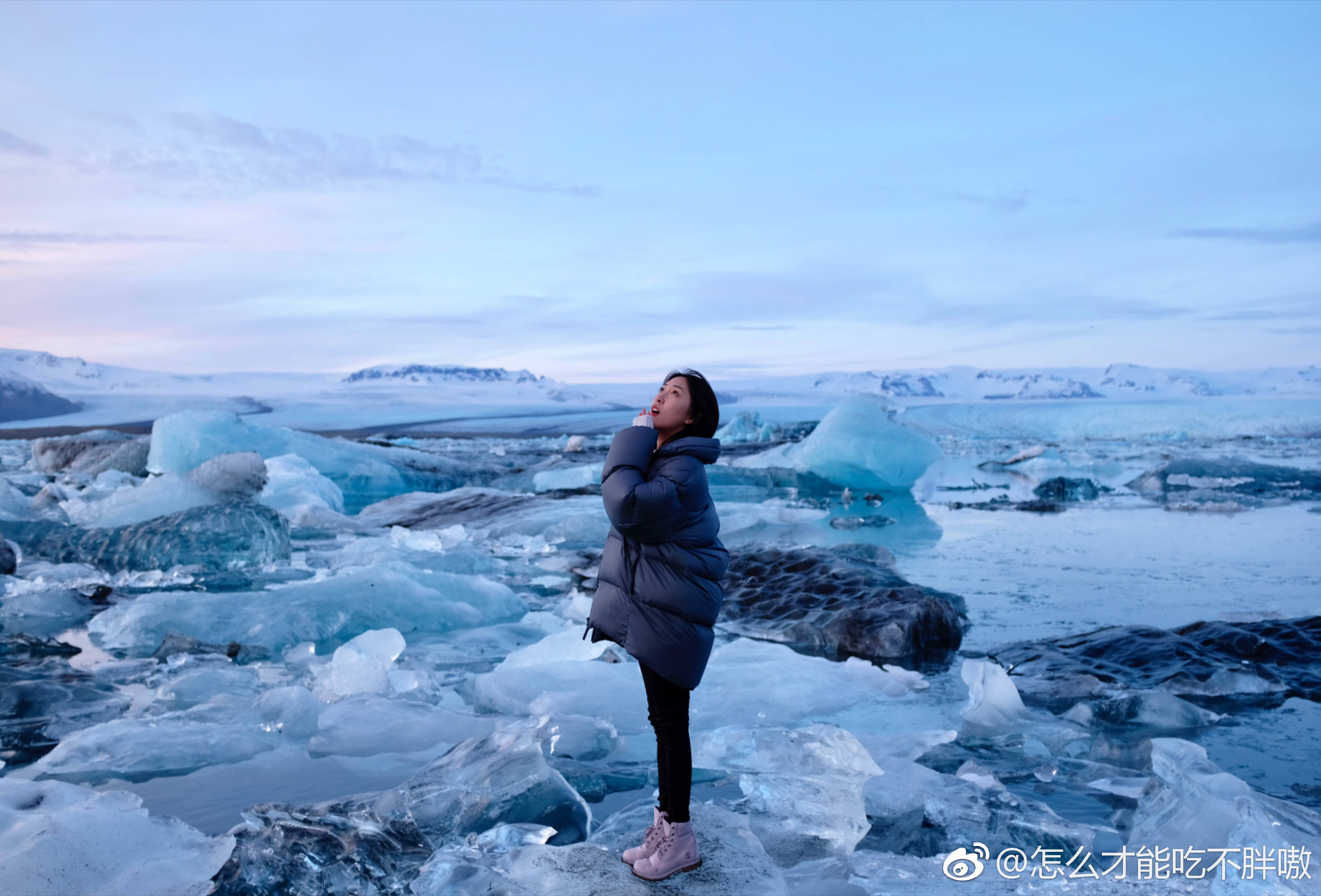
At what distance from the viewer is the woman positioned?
82.1 inches

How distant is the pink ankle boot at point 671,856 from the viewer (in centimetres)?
209

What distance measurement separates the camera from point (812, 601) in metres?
5.54

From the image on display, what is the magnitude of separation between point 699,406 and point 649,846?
1.08 m

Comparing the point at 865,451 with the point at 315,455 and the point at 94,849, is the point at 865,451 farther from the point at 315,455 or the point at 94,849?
the point at 94,849

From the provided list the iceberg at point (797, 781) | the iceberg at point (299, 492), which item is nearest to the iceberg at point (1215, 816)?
the iceberg at point (797, 781)

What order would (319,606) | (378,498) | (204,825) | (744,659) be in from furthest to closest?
(378,498) → (319,606) → (744,659) → (204,825)

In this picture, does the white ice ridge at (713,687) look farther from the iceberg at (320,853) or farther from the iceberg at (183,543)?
the iceberg at (183,543)

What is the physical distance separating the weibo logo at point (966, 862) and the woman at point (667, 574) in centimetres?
67

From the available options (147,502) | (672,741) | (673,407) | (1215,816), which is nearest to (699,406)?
(673,407)

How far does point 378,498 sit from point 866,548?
11429 millimetres

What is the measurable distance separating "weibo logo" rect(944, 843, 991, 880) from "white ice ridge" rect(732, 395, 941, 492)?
12478 mm

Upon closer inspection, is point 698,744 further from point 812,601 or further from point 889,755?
point 812,601

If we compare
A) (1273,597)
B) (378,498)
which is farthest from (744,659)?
(378,498)

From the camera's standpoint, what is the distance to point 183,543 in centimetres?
730
